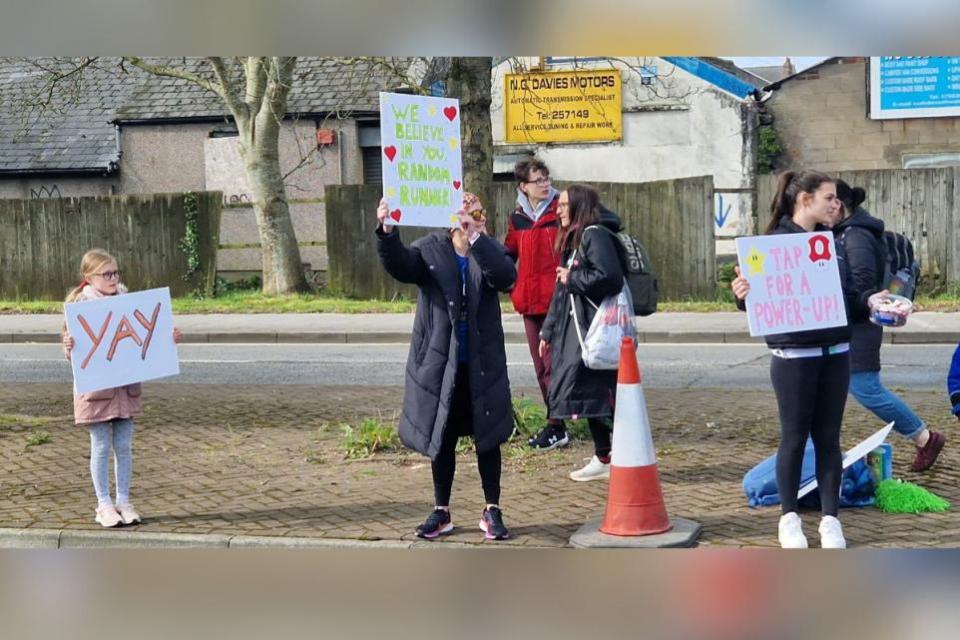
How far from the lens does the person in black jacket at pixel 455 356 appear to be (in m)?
6.13

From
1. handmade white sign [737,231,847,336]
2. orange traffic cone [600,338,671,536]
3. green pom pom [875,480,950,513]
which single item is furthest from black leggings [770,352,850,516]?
green pom pom [875,480,950,513]

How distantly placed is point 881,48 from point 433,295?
259cm

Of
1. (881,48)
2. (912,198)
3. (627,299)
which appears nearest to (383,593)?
(627,299)

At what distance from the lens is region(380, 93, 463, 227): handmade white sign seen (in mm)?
6102

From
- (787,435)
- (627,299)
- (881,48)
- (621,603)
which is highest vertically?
(881,48)

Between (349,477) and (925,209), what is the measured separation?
15.6 meters

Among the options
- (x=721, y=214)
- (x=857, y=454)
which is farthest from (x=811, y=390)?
(x=721, y=214)

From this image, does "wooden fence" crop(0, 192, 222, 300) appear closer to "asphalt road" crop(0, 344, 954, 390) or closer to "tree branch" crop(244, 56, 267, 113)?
"tree branch" crop(244, 56, 267, 113)

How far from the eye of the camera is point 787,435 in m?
5.98

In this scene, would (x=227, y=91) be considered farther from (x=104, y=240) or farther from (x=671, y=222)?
(x=671, y=222)

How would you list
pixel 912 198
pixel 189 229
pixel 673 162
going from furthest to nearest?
pixel 673 162, pixel 189 229, pixel 912 198

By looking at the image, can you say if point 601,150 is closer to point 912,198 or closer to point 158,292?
point 912,198

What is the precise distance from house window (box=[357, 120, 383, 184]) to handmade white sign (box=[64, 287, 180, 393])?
64.7 feet

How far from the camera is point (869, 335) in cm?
721
